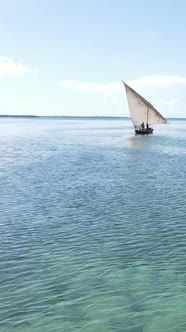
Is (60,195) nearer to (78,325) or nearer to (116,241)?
(116,241)

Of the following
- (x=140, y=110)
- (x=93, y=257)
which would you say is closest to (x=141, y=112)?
(x=140, y=110)

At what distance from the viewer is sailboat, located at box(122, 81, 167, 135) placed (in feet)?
306

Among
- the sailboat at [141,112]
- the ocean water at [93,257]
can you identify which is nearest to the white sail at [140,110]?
the sailboat at [141,112]

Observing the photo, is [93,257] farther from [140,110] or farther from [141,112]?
[141,112]

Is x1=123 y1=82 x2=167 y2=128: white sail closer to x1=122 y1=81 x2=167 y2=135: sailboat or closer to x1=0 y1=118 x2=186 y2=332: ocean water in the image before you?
x1=122 y1=81 x2=167 y2=135: sailboat

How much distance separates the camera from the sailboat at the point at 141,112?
93.2 metres

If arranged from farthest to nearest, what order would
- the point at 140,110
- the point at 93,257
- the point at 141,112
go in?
1. the point at 141,112
2. the point at 140,110
3. the point at 93,257

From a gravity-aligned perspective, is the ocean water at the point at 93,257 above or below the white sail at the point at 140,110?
below

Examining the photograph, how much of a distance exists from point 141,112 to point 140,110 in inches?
29.0

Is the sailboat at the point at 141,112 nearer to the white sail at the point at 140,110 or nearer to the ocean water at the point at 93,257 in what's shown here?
the white sail at the point at 140,110

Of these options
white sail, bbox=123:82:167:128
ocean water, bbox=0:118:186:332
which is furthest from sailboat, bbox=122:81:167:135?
ocean water, bbox=0:118:186:332

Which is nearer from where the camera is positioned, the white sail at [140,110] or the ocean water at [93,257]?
the ocean water at [93,257]

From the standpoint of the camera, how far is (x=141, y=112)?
3787 inches

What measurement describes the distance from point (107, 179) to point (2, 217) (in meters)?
15.2
